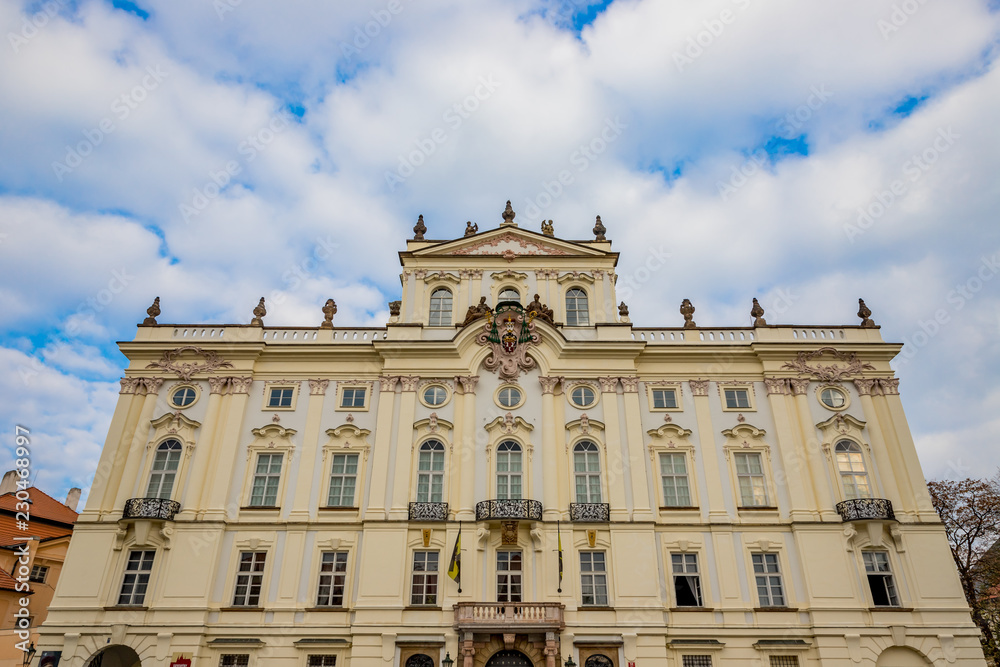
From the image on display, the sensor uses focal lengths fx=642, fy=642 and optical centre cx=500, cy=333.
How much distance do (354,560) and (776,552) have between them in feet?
56.5

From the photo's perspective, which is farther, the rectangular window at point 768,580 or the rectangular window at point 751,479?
the rectangular window at point 751,479

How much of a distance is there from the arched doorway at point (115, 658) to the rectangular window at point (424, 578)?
35.8ft

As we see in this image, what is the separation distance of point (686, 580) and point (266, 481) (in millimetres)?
18061

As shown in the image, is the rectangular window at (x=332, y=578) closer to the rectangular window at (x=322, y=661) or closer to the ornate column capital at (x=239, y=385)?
the rectangular window at (x=322, y=661)

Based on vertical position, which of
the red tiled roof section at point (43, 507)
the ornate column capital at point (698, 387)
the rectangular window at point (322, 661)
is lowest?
the rectangular window at point (322, 661)

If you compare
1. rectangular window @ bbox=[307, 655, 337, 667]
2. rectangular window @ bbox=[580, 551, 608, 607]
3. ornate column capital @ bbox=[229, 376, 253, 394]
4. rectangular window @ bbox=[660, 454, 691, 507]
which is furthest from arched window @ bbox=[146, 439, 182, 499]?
rectangular window @ bbox=[660, 454, 691, 507]

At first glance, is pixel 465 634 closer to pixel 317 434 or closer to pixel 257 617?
pixel 257 617

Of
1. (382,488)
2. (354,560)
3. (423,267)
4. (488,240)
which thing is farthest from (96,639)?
(488,240)

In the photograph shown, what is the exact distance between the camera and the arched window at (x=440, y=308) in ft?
102

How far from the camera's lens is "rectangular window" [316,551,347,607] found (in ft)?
83.9

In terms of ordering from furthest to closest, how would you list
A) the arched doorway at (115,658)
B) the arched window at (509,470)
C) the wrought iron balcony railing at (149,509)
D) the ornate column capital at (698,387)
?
the ornate column capital at (698,387), the arched window at (509,470), the wrought iron balcony railing at (149,509), the arched doorway at (115,658)

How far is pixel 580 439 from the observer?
28.1m

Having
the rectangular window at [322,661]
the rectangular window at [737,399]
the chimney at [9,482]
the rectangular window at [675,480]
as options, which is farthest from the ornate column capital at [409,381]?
the chimney at [9,482]

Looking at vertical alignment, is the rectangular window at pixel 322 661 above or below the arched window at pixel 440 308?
below
